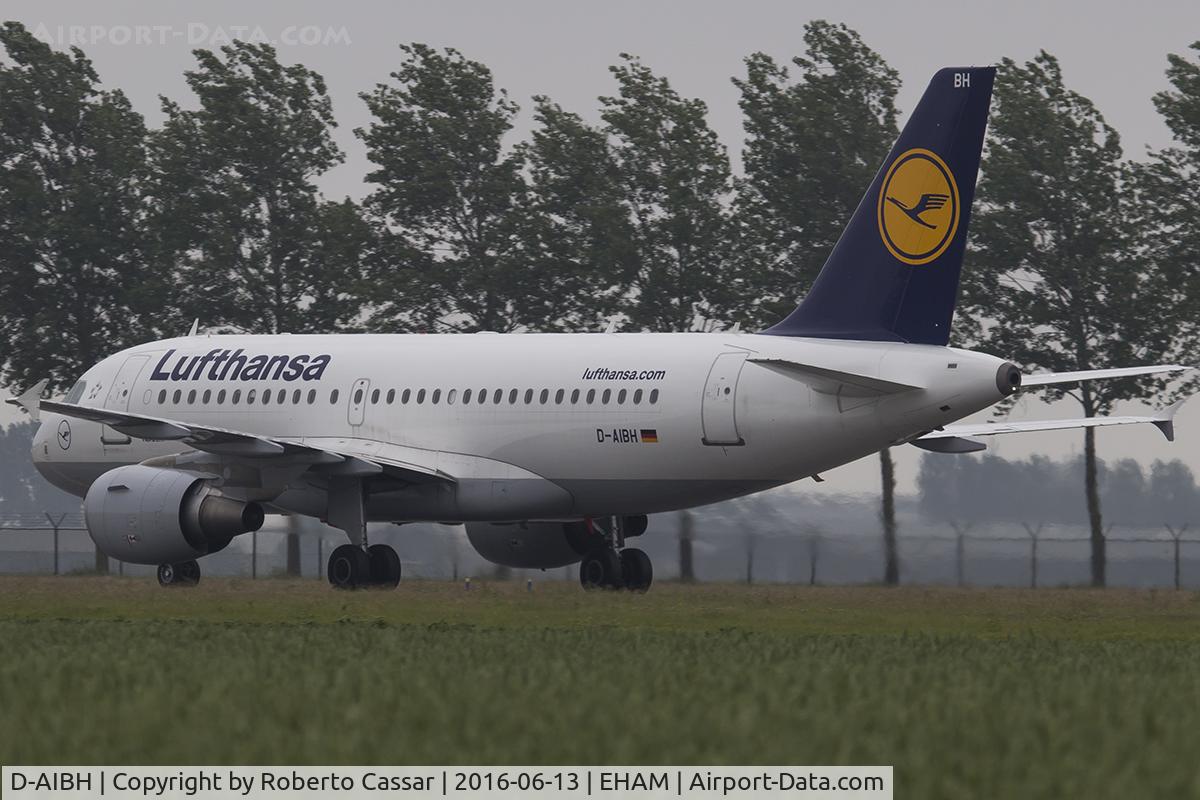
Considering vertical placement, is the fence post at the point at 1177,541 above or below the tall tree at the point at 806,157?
below

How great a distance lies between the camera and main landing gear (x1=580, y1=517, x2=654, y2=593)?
34812mm

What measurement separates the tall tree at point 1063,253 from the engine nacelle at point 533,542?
15.9 metres

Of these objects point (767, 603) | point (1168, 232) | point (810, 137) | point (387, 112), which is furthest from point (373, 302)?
point (767, 603)

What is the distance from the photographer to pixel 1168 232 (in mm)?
50406

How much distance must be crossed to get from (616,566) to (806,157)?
71.0 ft

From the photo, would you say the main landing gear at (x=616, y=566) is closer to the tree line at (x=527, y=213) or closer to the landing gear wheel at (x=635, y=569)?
the landing gear wheel at (x=635, y=569)

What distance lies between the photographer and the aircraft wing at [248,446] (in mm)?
31203

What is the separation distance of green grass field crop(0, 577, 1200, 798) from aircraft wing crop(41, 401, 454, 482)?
529 centimetres

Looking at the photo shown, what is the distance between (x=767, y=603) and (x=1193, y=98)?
86.5 ft

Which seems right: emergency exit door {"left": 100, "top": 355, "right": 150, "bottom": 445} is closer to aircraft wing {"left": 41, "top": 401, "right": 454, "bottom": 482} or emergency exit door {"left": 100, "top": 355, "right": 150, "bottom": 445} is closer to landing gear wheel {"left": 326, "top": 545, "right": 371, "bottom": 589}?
aircraft wing {"left": 41, "top": 401, "right": 454, "bottom": 482}

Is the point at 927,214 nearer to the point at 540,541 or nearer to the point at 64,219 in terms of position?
the point at 540,541

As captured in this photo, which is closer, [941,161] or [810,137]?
[941,161]

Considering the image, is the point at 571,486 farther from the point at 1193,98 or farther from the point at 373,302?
the point at 1193,98

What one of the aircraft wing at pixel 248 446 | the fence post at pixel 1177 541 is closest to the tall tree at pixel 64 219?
the aircraft wing at pixel 248 446
